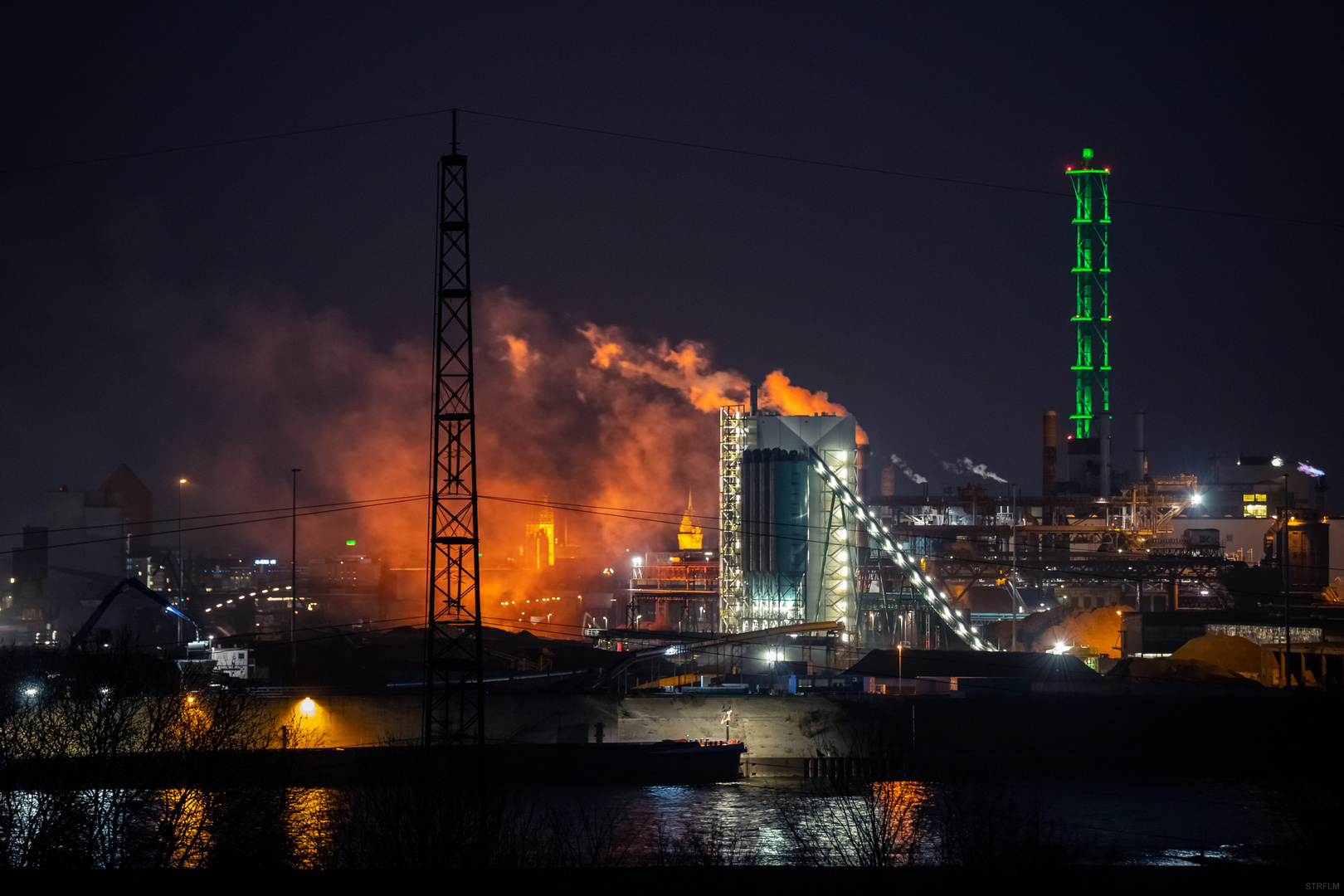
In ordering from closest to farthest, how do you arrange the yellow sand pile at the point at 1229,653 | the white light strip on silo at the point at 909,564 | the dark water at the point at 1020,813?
the dark water at the point at 1020,813 < the yellow sand pile at the point at 1229,653 < the white light strip on silo at the point at 909,564

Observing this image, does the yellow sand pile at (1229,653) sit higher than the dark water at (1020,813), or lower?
higher

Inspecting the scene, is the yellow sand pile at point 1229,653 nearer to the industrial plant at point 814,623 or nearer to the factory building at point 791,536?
the industrial plant at point 814,623

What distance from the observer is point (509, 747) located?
139 ft

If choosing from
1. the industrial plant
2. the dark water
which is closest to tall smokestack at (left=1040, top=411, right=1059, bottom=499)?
the industrial plant

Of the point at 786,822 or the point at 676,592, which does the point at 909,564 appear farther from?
the point at 786,822

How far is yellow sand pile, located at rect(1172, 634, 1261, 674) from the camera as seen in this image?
50.7 metres

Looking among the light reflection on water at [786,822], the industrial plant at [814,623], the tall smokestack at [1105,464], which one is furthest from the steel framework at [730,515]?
the tall smokestack at [1105,464]

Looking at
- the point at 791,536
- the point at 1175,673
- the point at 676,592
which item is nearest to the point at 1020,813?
the point at 1175,673

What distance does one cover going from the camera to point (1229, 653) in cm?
5078

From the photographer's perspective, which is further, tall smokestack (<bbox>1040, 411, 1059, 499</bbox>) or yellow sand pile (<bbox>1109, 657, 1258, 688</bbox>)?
tall smokestack (<bbox>1040, 411, 1059, 499</bbox>)

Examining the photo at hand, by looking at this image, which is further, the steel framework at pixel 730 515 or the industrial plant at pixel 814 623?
the steel framework at pixel 730 515

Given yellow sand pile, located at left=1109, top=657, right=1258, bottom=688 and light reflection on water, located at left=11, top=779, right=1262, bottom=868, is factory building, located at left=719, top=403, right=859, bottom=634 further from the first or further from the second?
light reflection on water, located at left=11, top=779, right=1262, bottom=868

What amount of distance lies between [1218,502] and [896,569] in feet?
115

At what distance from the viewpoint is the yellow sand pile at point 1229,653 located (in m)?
50.7
